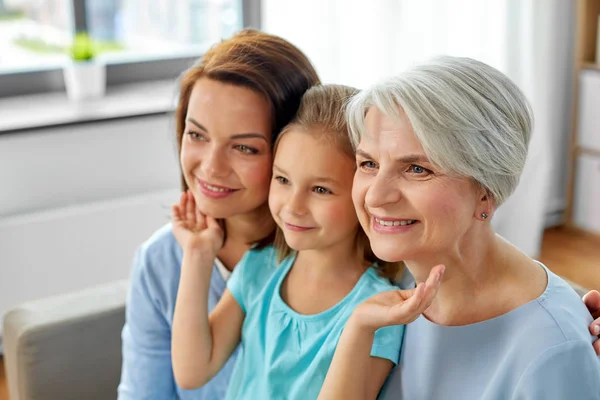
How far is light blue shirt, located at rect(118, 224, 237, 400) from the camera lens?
5.56ft

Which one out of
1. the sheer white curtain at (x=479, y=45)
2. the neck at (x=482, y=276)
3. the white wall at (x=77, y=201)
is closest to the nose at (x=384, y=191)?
A: the neck at (x=482, y=276)

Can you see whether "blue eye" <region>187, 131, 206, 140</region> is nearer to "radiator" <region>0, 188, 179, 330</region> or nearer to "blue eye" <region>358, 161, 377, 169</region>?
"blue eye" <region>358, 161, 377, 169</region>

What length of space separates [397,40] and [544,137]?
889 mm

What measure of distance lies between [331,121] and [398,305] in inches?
13.2

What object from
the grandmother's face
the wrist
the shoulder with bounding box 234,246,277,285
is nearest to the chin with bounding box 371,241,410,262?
the grandmother's face

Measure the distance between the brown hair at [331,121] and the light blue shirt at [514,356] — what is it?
0.16 m

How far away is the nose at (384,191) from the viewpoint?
3.71 ft

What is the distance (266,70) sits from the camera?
148cm

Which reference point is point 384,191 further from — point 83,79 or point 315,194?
point 83,79

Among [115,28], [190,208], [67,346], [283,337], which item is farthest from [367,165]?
[115,28]

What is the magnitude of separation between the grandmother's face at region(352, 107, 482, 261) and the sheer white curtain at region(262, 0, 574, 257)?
2031mm

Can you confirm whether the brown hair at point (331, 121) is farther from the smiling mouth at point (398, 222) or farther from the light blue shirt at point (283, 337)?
the smiling mouth at point (398, 222)

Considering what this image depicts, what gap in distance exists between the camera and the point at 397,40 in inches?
128

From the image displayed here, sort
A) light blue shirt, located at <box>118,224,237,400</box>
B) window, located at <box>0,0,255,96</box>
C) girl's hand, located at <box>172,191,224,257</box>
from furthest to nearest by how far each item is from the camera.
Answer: window, located at <box>0,0,255,96</box>, light blue shirt, located at <box>118,224,237,400</box>, girl's hand, located at <box>172,191,224,257</box>
